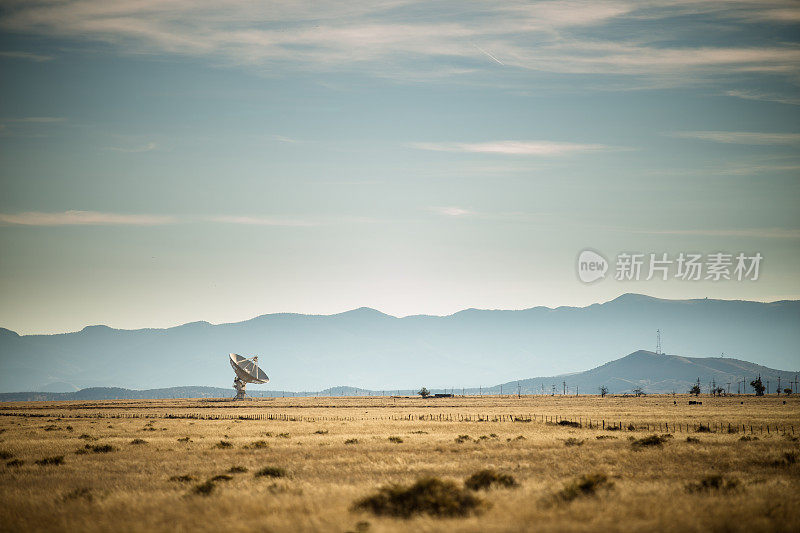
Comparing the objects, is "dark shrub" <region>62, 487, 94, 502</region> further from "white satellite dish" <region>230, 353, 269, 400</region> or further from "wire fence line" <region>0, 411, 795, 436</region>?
"white satellite dish" <region>230, 353, 269, 400</region>

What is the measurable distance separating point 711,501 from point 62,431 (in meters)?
63.3

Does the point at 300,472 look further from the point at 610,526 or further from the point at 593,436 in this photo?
the point at 593,436

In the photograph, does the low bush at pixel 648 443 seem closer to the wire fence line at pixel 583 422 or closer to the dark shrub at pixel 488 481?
the wire fence line at pixel 583 422

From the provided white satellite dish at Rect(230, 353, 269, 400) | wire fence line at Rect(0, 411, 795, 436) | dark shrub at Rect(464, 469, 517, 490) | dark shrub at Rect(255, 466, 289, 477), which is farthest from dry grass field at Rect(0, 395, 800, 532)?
white satellite dish at Rect(230, 353, 269, 400)

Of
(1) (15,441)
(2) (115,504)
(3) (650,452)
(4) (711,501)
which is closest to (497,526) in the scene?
(4) (711,501)

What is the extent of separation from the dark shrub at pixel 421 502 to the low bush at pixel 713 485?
1003 centimetres

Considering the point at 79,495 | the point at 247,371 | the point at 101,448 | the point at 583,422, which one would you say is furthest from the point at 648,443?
the point at 247,371

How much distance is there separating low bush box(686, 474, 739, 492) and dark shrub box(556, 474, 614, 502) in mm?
3240

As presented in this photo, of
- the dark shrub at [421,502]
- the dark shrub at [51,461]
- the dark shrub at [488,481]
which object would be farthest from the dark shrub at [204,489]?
the dark shrub at [51,461]

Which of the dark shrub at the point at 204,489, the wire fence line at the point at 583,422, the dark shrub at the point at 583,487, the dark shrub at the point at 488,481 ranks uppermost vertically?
the dark shrub at the point at 583,487

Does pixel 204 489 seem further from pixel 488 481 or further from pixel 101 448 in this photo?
pixel 101 448

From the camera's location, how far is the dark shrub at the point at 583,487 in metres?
24.8

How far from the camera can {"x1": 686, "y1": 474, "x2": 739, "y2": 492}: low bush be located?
27172 millimetres

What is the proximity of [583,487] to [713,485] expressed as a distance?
19.5 ft
